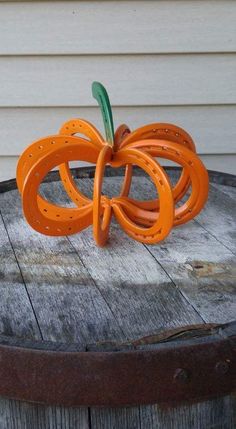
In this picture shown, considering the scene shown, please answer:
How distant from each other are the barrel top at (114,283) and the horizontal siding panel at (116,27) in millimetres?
591

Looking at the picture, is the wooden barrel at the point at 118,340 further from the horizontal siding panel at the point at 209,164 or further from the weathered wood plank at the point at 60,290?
the horizontal siding panel at the point at 209,164

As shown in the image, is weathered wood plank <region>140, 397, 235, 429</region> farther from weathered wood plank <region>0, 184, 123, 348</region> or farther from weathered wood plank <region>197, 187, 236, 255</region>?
weathered wood plank <region>197, 187, 236, 255</region>

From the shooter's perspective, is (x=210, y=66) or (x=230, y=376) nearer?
(x=230, y=376)

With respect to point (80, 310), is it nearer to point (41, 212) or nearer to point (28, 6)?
point (41, 212)

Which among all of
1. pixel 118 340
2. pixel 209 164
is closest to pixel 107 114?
pixel 118 340

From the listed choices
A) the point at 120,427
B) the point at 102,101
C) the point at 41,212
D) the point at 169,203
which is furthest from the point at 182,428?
the point at 102,101

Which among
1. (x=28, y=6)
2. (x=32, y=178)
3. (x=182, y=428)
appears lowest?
(x=182, y=428)

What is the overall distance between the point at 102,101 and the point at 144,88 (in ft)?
2.19

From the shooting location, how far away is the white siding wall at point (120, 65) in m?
1.94

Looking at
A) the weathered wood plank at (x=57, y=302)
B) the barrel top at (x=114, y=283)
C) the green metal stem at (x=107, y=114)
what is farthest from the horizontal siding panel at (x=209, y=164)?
the green metal stem at (x=107, y=114)

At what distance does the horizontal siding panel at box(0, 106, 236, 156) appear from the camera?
80.2 inches

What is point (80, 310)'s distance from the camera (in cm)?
112

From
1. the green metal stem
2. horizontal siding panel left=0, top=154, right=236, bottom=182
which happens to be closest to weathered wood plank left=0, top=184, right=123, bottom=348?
the green metal stem

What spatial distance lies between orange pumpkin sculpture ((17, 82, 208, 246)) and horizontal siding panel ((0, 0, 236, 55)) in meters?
0.57
